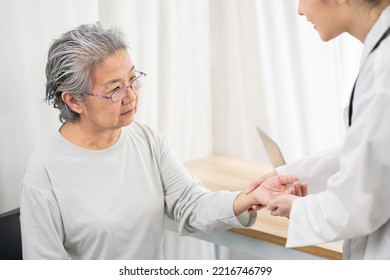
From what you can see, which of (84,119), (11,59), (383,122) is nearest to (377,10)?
(383,122)

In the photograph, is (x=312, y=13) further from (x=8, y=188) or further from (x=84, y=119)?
(x=8, y=188)

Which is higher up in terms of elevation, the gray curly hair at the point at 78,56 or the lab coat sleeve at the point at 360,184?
the gray curly hair at the point at 78,56

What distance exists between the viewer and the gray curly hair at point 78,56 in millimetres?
1455

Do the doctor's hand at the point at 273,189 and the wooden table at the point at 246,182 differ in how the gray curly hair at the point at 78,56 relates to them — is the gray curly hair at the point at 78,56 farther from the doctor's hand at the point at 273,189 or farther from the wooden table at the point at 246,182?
the wooden table at the point at 246,182

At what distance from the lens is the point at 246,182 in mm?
2234

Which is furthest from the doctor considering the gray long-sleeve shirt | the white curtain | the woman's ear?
the white curtain

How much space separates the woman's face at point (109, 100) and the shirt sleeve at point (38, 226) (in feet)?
0.76

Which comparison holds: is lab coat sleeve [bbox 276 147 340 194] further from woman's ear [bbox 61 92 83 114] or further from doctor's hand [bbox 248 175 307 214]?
woman's ear [bbox 61 92 83 114]

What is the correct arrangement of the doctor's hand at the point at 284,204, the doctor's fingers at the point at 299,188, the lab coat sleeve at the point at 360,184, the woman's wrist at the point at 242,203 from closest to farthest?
the lab coat sleeve at the point at 360,184 < the doctor's hand at the point at 284,204 < the doctor's fingers at the point at 299,188 < the woman's wrist at the point at 242,203

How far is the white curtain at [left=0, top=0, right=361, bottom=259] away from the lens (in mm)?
2152

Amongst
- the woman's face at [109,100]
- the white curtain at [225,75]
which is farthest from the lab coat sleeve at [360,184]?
the white curtain at [225,75]

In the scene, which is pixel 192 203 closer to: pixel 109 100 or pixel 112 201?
pixel 112 201

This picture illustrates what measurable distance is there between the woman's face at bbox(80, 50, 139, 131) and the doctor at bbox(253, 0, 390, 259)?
1.81ft

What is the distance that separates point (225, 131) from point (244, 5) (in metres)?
0.62
